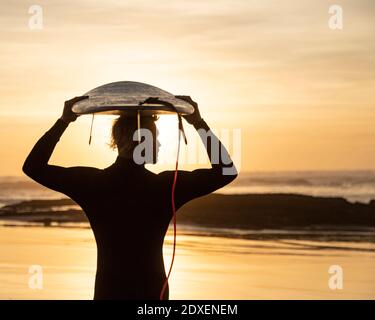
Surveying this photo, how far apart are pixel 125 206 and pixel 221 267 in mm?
5711

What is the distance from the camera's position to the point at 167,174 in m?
4.35

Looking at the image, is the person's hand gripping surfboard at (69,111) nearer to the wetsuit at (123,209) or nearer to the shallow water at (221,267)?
the wetsuit at (123,209)

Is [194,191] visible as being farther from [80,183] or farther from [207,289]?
[207,289]

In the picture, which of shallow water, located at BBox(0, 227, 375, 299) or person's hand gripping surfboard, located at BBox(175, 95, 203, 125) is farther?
shallow water, located at BBox(0, 227, 375, 299)

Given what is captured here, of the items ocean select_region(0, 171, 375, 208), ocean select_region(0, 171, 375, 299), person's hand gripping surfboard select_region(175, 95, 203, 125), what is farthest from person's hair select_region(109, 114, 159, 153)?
ocean select_region(0, 171, 375, 208)

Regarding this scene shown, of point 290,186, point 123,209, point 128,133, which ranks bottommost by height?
point 290,186

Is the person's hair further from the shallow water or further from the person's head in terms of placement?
the shallow water

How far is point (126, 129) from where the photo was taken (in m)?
4.37

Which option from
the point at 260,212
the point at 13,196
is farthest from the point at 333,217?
the point at 13,196

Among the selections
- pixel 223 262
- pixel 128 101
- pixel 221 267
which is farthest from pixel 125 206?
pixel 223 262

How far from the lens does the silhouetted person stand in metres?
4.31

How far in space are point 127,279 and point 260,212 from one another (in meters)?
14.7

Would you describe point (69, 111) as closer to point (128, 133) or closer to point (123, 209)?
point (128, 133)

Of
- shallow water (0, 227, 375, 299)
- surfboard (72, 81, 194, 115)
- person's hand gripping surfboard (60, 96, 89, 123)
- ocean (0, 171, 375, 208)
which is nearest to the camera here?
surfboard (72, 81, 194, 115)
